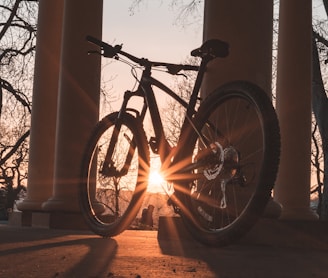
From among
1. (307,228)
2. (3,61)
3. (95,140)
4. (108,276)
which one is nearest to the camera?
(108,276)

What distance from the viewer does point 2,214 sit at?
101438 millimetres

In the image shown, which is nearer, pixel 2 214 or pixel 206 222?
Answer: pixel 206 222

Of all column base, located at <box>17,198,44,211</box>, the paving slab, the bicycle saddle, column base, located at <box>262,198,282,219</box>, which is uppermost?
the bicycle saddle

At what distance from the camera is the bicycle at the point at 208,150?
11961 mm

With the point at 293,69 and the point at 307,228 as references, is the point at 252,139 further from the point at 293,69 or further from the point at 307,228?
the point at 293,69

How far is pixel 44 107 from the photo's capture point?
35.1 meters

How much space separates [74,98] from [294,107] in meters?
10.9

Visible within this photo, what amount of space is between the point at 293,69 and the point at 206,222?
65.6ft

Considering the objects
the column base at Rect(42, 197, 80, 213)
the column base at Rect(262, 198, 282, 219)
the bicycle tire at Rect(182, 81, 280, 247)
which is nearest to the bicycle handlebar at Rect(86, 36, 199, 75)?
the bicycle tire at Rect(182, 81, 280, 247)

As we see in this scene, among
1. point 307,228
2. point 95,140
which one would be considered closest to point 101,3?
point 95,140

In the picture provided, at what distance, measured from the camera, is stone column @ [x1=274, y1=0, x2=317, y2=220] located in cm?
3091

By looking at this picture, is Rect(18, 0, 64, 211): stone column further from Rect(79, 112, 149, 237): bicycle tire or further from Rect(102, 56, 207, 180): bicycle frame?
Rect(102, 56, 207, 180): bicycle frame

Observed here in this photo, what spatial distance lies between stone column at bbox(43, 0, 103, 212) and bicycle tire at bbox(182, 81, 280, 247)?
40.9 feet

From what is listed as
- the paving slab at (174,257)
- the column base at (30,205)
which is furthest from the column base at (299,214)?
the paving slab at (174,257)
